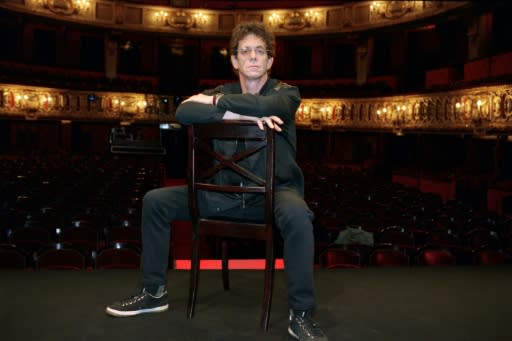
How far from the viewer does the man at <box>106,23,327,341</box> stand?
7.67ft

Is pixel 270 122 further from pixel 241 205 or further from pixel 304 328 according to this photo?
pixel 304 328

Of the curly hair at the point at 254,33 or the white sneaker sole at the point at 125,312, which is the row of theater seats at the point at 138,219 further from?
the curly hair at the point at 254,33

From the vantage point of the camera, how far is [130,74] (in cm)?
2612

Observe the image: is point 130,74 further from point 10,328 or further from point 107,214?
point 10,328

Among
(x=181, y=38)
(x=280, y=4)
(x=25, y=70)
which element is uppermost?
(x=280, y=4)

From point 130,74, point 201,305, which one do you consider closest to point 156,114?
point 130,74

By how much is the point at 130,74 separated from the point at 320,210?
764 inches

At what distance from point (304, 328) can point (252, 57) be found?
4.60 feet

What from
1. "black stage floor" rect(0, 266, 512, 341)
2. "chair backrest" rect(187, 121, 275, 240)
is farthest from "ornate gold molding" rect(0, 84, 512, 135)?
"chair backrest" rect(187, 121, 275, 240)

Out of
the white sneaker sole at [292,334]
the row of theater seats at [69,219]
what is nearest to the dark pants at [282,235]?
the white sneaker sole at [292,334]

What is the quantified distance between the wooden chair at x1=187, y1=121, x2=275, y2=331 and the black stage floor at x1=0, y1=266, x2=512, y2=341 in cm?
19

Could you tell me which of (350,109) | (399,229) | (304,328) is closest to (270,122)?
(304,328)

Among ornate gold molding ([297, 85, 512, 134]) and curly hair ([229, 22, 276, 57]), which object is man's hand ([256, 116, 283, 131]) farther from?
ornate gold molding ([297, 85, 512, 134])

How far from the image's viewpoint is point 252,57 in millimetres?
2668
